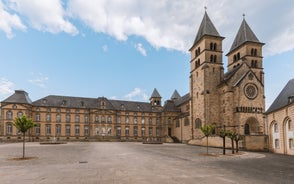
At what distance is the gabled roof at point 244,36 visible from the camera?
5550 centimetres

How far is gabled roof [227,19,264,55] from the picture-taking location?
2185 inches

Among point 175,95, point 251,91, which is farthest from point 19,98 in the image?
point 251,91

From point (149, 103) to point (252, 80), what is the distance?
42.7 m

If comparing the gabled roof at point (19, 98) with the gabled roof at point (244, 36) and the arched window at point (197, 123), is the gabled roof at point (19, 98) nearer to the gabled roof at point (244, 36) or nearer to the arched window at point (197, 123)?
the arched window at point (197, 123)

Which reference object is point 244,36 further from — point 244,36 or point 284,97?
point 284,97

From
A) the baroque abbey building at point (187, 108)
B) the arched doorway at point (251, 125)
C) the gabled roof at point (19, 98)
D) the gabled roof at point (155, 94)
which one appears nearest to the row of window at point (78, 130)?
the baroque abbey building at point (187, 108)

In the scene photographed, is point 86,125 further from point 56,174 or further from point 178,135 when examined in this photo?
point 56,174

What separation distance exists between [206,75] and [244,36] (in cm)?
1537

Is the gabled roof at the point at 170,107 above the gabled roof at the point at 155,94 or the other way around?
the other way around

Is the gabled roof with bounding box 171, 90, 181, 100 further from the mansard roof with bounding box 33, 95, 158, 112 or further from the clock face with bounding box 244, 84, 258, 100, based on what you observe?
the clock face with bounding box 244, 84, 258, 100

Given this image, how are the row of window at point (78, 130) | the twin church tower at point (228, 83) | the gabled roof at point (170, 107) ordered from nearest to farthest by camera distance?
the twin church tower at point (228, 83), the row of window at point (78, 130), the gabled roof at point (170, 107)

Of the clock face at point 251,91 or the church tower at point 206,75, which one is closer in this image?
the clock face at point 251,91

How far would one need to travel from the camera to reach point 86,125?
71.4 m

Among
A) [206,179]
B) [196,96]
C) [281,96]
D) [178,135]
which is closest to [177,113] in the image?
[178,135]
